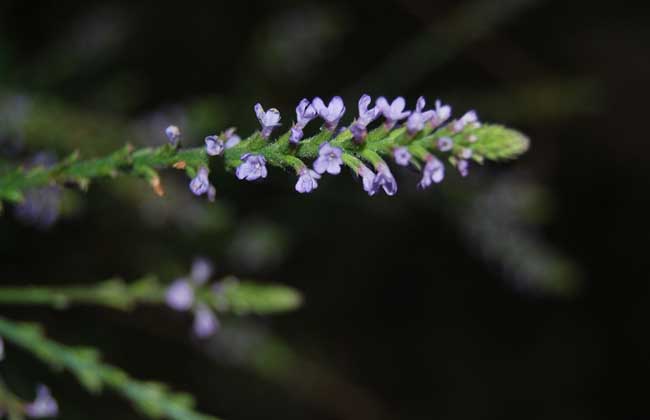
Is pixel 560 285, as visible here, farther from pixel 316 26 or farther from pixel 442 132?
pixel 442 132

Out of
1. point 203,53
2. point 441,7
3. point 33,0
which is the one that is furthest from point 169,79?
point 441,7

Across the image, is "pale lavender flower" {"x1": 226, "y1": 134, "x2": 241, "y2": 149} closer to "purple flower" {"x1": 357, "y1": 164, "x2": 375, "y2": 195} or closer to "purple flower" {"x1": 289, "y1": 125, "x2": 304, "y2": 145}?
"purple flower" {"x1": 289, "y1": 125, "x2": 304, "y2": 145}

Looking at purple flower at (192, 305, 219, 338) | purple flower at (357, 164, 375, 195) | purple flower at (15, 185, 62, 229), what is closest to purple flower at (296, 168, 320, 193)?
purple flower at (357, 164, 375, 195)

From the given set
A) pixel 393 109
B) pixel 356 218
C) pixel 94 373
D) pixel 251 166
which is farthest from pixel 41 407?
pixel 356 218

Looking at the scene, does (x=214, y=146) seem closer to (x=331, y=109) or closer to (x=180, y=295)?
(x=331, y=109)

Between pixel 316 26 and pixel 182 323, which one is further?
pixel 316 26

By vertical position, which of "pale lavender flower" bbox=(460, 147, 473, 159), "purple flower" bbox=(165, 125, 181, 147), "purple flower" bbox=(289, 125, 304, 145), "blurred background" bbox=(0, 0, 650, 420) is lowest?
"purple flower" bbox=(165, 125, 181, 147)

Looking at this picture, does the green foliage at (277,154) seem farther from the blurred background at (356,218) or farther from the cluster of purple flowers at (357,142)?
the blurred background at (356,218)
